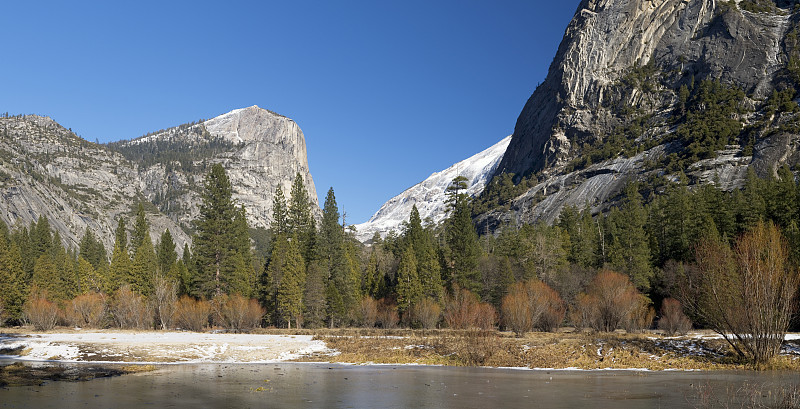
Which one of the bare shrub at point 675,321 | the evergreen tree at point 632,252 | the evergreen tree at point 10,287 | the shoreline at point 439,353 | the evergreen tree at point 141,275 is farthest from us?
the evergreen tree at point 141,275

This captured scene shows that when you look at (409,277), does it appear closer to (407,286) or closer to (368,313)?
(407,286)

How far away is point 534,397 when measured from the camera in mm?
18391

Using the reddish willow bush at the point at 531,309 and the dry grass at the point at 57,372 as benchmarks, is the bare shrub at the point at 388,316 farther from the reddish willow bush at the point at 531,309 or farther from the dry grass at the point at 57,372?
the dry grass at the point at 57,372

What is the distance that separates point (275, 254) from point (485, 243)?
66344 mm

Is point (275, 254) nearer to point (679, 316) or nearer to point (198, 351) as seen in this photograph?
point (198, 351)

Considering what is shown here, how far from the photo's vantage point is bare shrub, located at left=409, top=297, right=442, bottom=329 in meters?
60.6

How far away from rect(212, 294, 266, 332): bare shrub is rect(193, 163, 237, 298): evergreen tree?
18.8ft

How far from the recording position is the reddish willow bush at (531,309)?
47.9 m

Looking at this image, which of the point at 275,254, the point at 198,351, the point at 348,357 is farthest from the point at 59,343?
the point at 275,254

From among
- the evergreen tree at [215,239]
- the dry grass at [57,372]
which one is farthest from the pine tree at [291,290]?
the dry grass at [57,372]

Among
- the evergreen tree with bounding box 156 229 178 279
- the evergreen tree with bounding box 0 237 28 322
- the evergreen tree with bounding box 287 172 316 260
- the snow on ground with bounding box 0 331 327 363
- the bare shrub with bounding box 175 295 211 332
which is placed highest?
the evergreen tree with bounding box 287 172 316 260

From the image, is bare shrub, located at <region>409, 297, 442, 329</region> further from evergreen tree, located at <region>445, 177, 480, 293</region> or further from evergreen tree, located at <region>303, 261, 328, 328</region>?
evergreen tree, located at <region>303, 261, 328, 328</region>

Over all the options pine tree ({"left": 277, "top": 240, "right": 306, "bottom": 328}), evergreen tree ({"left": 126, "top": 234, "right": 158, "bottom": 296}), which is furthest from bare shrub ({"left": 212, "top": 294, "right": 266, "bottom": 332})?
evergreen tree ({"left": 126, "top": 234, "right": 158, "bottom": 296})

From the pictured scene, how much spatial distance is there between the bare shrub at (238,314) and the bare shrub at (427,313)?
17.7m
